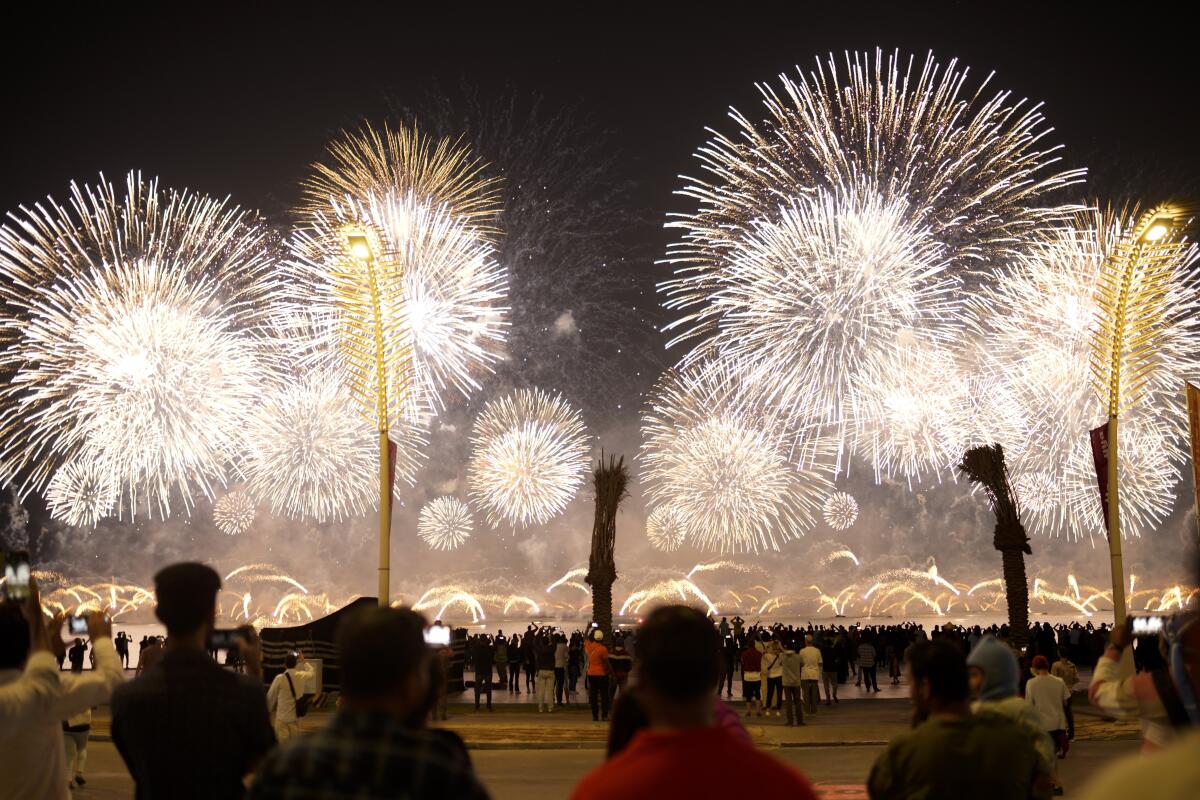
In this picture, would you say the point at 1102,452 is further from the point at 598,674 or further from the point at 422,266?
the point at 422,266

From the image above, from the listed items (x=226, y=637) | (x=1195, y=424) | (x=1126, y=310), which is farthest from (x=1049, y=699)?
(x=1126, y=310)

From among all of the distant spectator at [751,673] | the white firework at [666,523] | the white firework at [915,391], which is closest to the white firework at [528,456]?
the white firework at [915,391]

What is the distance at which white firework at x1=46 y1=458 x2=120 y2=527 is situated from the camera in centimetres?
6425

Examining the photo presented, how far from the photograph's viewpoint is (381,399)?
808 inches

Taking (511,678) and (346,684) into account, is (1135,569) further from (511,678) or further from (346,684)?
(346,684)

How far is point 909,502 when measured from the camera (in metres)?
104

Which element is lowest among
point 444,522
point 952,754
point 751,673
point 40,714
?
point 751,673

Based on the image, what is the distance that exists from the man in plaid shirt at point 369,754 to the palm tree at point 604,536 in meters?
32.0

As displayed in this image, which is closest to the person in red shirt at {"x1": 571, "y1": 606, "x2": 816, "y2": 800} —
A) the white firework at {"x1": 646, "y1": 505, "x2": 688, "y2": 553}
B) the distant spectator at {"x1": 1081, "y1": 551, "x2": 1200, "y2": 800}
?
the distant spectator at {"x1": 1081, "y1": 551, "x2": 1200, "y2": 800}

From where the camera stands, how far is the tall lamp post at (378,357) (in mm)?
19203

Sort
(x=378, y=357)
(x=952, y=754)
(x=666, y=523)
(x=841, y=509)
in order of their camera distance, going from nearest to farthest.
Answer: (x=952, y=754)
(x=378, y=357)
(x=666, y=523)
(x=841, y=509)

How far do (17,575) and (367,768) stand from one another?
3363 mm

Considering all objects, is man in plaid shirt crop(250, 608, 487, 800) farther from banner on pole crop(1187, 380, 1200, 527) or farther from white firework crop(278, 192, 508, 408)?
white firework crop(278, 192, 508, 408)

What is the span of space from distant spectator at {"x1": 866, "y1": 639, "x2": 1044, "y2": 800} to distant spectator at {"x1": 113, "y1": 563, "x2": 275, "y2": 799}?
256 cm
